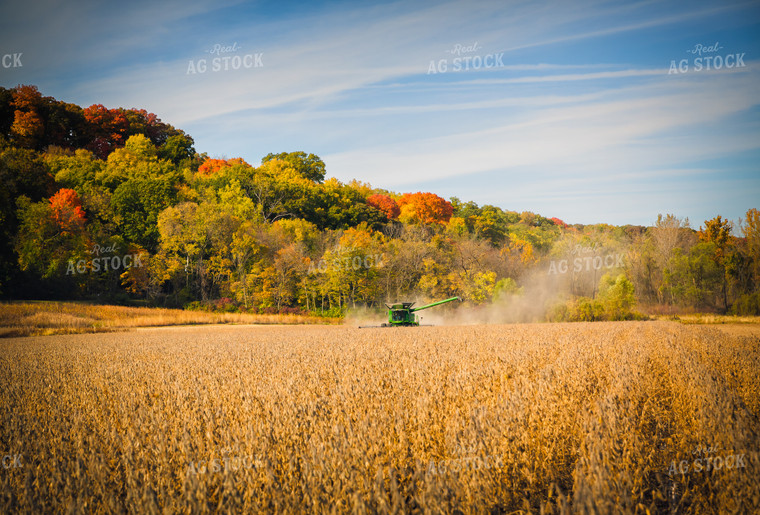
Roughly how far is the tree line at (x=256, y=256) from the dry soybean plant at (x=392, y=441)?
31.3 meters

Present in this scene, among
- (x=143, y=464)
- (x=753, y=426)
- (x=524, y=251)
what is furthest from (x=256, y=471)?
(x=524, y=251)

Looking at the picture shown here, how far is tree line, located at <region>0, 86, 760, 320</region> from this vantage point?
44250 mm

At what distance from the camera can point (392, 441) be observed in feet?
13.2

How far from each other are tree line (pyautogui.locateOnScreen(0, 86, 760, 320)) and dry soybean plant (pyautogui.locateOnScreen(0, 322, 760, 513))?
31.3 meters

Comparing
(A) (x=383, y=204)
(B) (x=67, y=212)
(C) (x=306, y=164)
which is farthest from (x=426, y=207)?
(B) (x=67, y=212)

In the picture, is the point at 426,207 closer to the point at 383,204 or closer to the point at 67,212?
the point at 383,204

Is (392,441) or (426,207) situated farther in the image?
(426,207)

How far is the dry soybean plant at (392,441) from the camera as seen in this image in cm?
288

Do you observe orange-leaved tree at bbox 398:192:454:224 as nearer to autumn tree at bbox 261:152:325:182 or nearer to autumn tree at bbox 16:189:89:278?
autumn tree at bbox 261:152:325:182

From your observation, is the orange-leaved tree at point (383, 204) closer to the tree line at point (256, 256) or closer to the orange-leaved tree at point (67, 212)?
the tree line at point (256, 256)

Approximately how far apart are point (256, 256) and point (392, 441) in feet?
167

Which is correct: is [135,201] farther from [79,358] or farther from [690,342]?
[690,342]

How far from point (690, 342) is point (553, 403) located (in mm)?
9615

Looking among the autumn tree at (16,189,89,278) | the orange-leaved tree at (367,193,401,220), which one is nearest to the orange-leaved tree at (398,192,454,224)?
the orange-leaved tree at (367,193,401,220)
